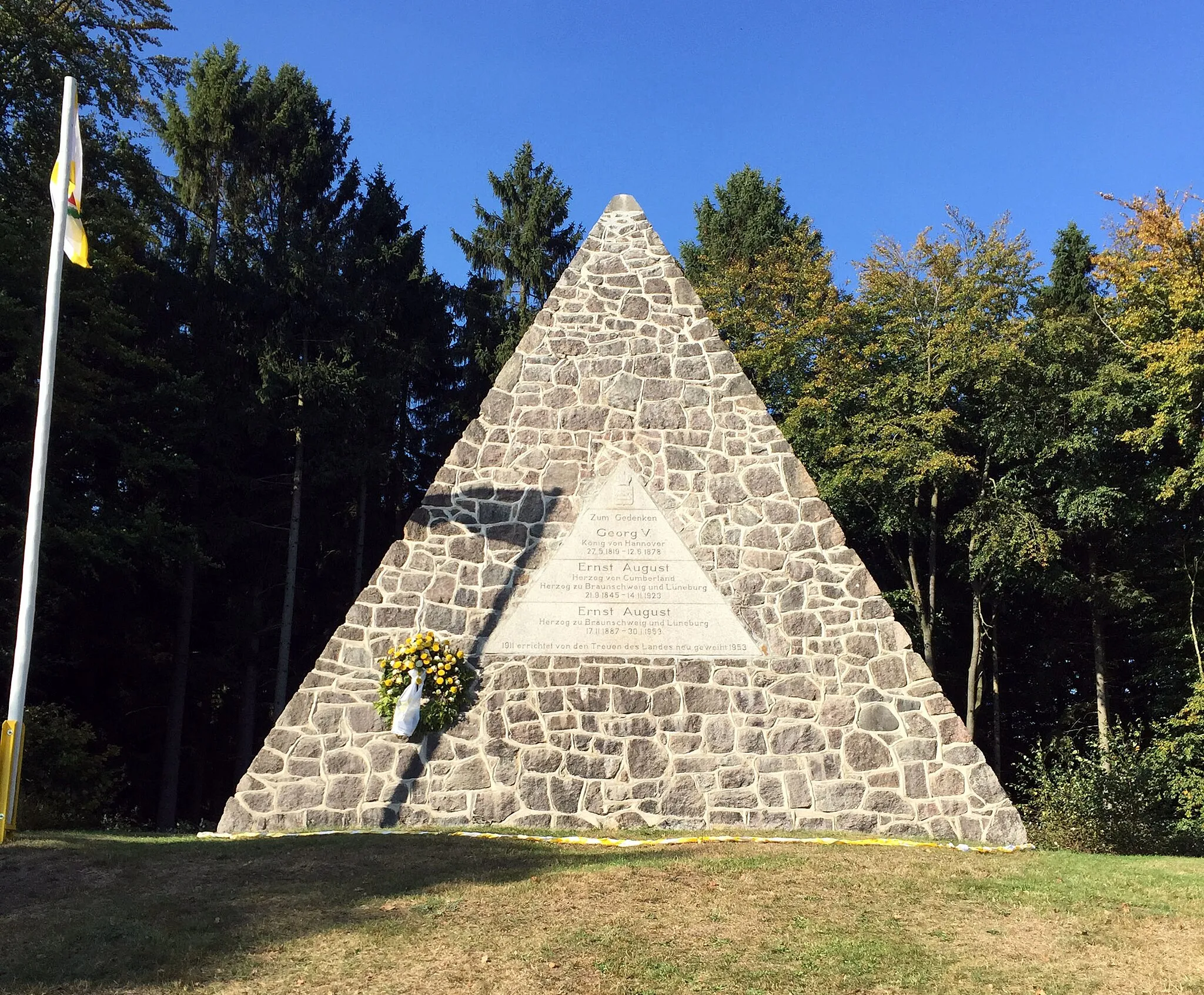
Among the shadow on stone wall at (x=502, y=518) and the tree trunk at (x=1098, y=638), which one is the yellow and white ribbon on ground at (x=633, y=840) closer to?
the shadow on stone wall at (x=502, y=518)

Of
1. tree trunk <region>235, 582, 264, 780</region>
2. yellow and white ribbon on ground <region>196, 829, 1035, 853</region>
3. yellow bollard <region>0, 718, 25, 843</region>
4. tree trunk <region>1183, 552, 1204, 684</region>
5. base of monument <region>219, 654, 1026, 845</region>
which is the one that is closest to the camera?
yellow bollard <region>0, 718, 25, 843</region>

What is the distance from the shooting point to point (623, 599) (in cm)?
962

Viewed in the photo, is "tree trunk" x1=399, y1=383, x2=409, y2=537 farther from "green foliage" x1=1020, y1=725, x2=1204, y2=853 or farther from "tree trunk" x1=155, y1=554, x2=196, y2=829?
"green foliage" x1=1020, y1=725, x2=1204, y2=853

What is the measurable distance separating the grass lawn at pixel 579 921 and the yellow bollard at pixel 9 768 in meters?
0.29

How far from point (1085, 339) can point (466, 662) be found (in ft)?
41.5

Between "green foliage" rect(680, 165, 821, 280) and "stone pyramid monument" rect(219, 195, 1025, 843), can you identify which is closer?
"stone pyramid monument" rect(219, 195, 1025, 843)

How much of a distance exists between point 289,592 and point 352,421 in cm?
325

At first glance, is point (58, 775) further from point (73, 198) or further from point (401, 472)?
point (401, 472)

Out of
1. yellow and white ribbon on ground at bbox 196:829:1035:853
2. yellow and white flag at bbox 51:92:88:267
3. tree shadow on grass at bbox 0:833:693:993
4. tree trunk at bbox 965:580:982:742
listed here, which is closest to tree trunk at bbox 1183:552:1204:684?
tree trunk at bbox 965:580:982:742

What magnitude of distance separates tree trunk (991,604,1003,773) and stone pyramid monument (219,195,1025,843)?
1015 cm

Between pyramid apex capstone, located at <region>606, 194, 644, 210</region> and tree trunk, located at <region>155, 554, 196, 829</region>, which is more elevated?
pyramid apex capstone, located at <region>606, 194, 644, 210</region>

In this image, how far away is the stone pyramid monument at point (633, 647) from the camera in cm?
898

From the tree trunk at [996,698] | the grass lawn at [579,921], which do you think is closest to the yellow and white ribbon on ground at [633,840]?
the grass lawn at [579,921]

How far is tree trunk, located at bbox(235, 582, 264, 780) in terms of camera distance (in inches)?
712
